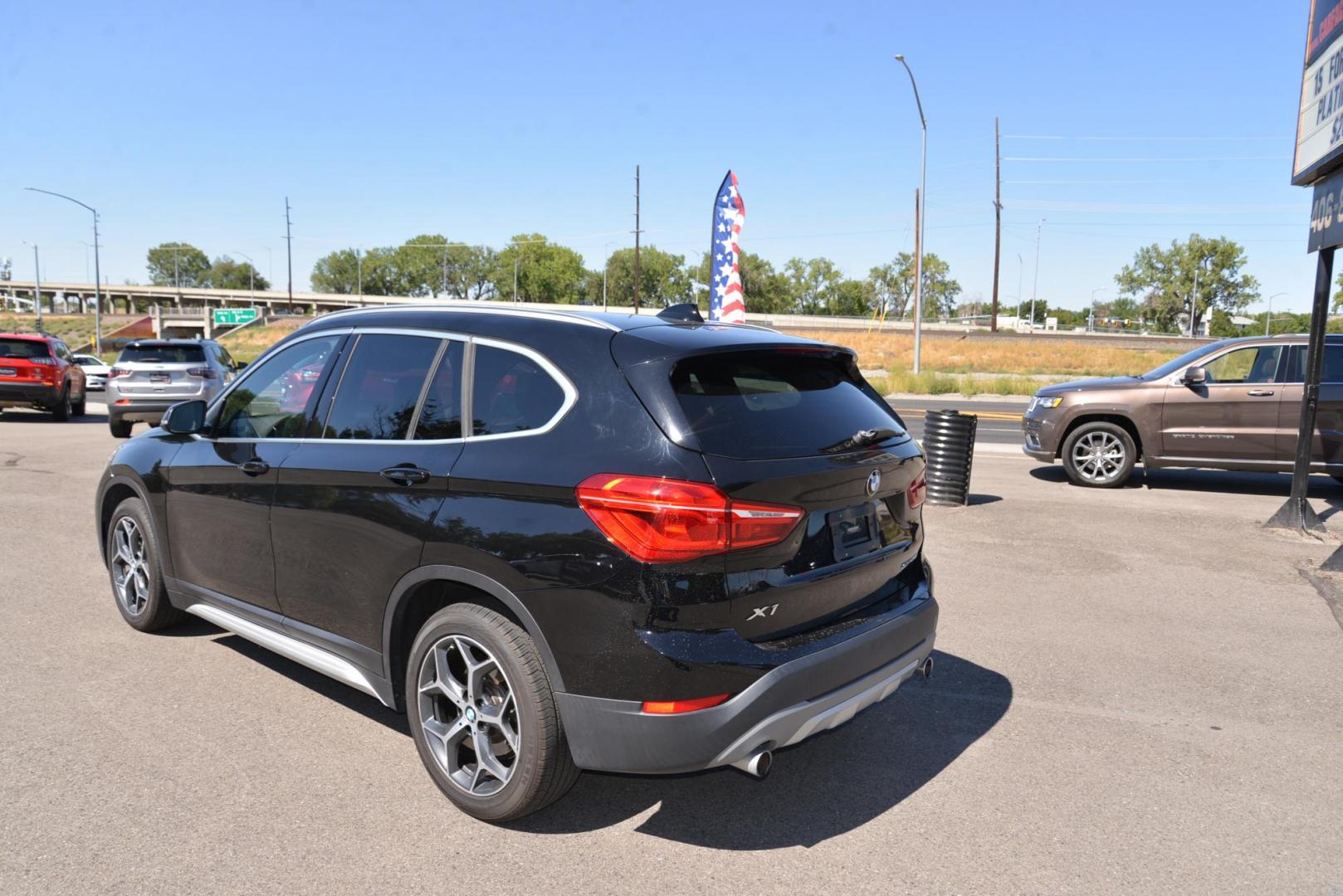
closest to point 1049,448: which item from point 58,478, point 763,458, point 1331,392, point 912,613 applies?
point 1331,392

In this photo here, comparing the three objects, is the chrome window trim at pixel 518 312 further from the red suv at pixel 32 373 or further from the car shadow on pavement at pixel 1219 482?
the red suv at pixel 32 373

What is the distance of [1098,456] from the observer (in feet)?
36.2

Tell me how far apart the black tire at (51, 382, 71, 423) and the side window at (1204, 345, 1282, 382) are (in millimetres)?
18698

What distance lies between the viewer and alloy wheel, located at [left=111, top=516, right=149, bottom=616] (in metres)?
5.14

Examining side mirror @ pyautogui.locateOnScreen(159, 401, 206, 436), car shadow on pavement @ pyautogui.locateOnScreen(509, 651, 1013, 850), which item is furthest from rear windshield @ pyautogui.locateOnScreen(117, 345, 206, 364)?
car shadow on pavement @ pyautogui.locateOnScreen(509, 651, 1013, 850)

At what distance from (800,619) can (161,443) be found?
360 centimetres

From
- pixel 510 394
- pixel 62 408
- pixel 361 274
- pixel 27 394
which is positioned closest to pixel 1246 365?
pixel 510 394

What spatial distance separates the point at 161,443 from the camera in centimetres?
491

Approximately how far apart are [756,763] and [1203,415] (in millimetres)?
9546

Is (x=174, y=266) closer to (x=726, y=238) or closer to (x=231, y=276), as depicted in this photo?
(x=231, y=276)

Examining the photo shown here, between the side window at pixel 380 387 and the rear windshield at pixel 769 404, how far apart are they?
1146mm

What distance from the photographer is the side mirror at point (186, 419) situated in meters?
4.66

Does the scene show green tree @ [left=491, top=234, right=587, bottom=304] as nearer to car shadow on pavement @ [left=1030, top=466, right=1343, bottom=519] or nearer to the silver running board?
car shadow on pavement @ [left=1030, top=466, right=1343, bottom=519]

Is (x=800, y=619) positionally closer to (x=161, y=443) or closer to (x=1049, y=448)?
(x=161, y=443)
